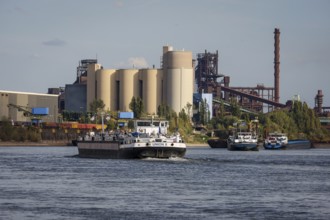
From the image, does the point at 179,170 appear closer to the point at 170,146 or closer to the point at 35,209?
the point at 170,146

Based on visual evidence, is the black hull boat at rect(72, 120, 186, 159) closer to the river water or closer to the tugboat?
the tugboat

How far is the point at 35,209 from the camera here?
74062mm

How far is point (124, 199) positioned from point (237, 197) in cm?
1016

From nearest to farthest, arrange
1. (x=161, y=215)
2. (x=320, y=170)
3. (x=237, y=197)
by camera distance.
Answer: (x=161, y=215), (x=237, y=197), (x=320, y=170)

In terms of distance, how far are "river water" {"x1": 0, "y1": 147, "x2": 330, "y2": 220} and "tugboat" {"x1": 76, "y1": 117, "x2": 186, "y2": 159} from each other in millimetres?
17585

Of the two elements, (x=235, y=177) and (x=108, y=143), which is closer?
(x=235, y=177)

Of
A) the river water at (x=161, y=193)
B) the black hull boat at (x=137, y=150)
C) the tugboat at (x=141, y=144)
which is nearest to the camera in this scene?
the river water at (x=161, y=193)

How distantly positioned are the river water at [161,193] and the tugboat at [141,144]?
17.6m

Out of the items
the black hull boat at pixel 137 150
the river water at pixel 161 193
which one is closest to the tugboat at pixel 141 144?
the black hull boat at pixel 137 150

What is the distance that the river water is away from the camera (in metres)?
72.6

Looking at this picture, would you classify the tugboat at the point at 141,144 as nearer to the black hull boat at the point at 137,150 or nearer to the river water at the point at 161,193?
the black hull boat at the point at 137,150

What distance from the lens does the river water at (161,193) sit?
7256 centimetres

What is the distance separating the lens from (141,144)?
492ft

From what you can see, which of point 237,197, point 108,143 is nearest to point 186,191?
point 237,197
